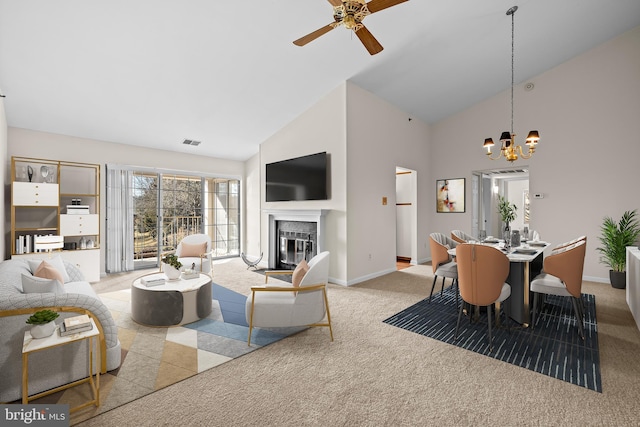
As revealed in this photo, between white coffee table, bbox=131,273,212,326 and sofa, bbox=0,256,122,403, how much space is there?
0.82m

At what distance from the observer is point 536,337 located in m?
3.00

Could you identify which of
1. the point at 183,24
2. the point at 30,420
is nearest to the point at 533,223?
the point at 183,24

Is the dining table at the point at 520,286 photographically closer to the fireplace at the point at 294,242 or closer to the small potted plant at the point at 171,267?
the fireplace at the point at 294,242

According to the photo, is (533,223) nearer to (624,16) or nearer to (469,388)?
(624,16)

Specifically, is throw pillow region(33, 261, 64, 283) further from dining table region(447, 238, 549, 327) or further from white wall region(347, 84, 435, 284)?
dining table region(447, 238, 549, 327)

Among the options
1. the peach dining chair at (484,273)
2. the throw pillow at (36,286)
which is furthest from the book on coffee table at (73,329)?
the peach dining chair at (484,273)

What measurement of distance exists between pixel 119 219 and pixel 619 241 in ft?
27.9

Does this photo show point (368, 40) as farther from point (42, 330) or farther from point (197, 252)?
point (197, 252)

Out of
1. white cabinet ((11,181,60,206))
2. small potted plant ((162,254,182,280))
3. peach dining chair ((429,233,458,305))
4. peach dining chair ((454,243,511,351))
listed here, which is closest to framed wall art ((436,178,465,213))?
peach dining chair ((429,233,458,305))

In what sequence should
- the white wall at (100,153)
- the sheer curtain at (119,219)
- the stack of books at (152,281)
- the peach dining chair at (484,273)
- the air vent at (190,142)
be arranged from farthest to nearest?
the air vent at (190,142), the sheer curtain at (119,219), the white wall at (100,153), the stack of books at (152,281), the peach dining chair at (484,273)

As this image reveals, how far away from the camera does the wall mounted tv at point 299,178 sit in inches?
207

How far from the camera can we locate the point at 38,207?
193 inches

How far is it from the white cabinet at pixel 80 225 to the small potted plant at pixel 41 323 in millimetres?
3724

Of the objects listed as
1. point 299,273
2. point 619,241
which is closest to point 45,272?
point 299,273
